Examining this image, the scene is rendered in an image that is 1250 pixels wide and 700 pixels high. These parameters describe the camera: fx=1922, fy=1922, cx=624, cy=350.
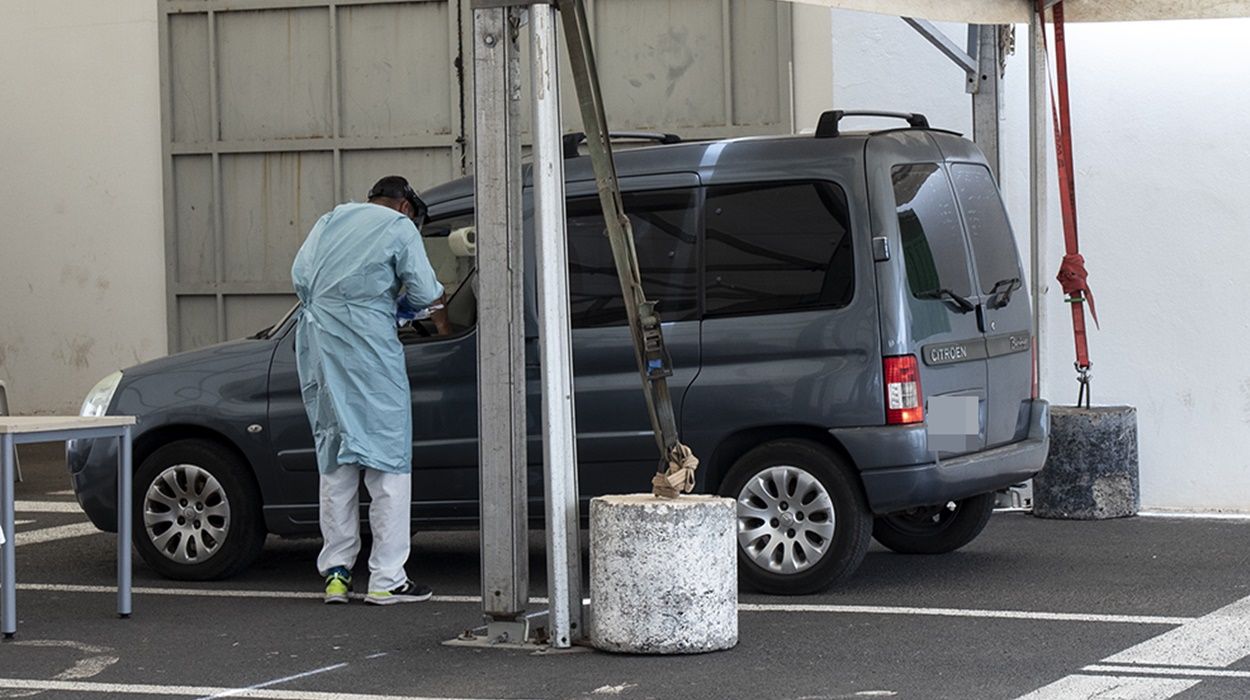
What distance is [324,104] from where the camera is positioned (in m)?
15.4

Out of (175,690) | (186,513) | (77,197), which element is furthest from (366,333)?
(77,197)

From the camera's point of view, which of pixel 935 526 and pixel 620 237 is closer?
pixel 620 237

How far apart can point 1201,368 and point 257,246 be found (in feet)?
25.7

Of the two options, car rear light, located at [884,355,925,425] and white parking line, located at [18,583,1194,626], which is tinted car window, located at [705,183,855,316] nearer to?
car rear light, located at [884,355,925,425]

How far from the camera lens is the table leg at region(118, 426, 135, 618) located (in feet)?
24.7

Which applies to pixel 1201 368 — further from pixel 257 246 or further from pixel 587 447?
pixel 257 246

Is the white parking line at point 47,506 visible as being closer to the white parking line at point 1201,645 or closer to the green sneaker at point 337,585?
the green sneaker at point 337,585

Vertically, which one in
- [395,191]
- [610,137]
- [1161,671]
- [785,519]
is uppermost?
[610,137]

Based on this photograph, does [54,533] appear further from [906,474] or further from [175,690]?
[906,474]

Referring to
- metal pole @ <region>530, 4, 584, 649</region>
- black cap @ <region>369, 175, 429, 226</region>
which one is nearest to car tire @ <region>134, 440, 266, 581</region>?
black cap @ <region>369, 175, 429, 226</region>

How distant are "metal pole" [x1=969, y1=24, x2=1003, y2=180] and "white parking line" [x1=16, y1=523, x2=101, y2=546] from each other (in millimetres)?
5544

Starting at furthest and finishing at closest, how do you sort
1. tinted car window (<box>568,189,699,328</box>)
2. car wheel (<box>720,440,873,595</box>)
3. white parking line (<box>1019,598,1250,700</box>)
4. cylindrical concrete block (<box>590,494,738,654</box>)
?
tinted car window (<box>568,189,699,328</box>) < car wheel (<box>720,440,873,595</box>) < cylindrical concrete block (<box>590,494,738,654</box>) < white parking line (<box>1019,598,1250,700</box>)

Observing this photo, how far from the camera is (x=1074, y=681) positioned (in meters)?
6.17

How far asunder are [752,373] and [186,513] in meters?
2.74
